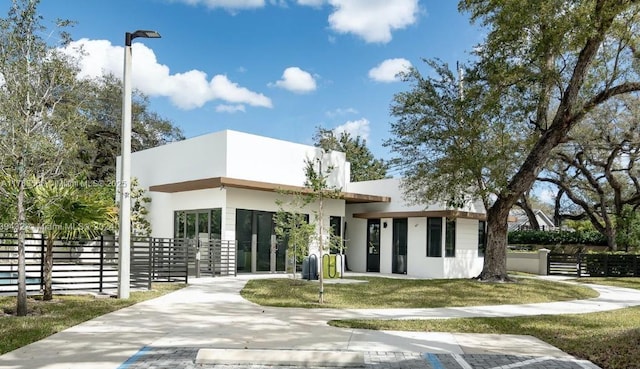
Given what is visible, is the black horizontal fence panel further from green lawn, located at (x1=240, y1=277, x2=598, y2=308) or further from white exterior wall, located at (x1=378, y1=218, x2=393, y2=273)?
green lawn, located at (x1=240, y1=277, x2=598, y2=308)

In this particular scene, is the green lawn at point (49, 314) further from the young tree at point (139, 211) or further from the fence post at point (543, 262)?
the fence post at point (543, 262)

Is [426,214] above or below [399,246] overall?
above

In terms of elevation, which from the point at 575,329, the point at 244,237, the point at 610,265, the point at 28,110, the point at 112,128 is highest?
the point at 112,128

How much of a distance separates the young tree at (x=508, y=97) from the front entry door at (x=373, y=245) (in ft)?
16.6

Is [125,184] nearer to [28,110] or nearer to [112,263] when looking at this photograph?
[112,263]

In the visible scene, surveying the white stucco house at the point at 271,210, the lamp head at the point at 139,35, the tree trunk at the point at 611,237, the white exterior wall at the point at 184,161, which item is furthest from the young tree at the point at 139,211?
the tree trunk at the point at 611,237

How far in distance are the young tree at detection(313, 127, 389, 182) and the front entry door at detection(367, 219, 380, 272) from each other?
21229 millimetres

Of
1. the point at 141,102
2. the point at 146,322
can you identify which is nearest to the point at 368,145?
the point at 141,102

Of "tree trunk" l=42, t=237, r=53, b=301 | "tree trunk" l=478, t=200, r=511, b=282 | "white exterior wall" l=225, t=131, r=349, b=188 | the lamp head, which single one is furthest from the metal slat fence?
"tree trunk" l=478, t=200, r=511, b=282

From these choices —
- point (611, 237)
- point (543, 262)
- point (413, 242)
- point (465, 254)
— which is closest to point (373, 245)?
point (413, 242)

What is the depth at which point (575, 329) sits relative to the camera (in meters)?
8.45

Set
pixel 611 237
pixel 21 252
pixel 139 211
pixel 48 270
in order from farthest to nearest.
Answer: pixel 611 237 → pixel 139 211 → pixel 48 270 → pixel 21 252

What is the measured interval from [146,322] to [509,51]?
35.9 feet

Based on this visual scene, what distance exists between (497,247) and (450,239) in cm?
459
